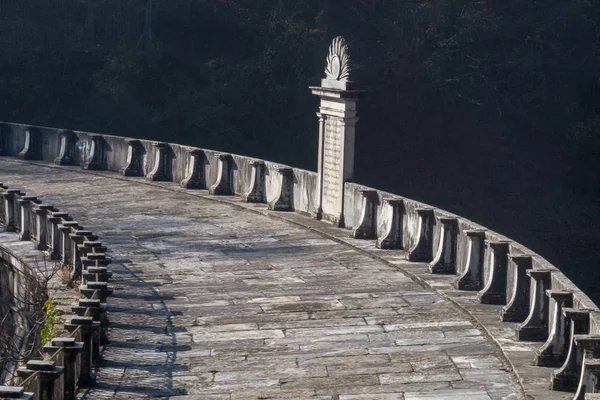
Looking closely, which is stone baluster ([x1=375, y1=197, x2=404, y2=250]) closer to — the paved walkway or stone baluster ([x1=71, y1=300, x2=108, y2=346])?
the paved walkway

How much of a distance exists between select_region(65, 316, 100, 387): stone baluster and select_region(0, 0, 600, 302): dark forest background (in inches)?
1191

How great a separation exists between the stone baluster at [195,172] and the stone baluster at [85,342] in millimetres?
13434

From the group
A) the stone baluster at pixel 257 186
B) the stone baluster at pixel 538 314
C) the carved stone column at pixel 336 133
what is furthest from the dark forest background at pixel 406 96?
the stone baluster at pixel 538 314

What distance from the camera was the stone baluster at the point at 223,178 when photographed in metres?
23.8

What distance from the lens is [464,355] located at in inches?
491

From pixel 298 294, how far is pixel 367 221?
3967mm

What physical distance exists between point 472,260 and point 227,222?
21.6 feet

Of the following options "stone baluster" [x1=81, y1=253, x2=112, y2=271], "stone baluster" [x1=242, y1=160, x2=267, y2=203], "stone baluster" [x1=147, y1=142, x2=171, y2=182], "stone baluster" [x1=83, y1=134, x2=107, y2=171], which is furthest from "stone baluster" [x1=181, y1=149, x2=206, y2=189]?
"stone baluster" [x1=81, y1=253, x2=112, y2=271]

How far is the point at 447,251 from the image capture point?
16391 millimetres

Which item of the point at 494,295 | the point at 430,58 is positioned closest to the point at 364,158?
the point at 430,58

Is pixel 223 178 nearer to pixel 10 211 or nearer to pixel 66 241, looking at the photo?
pixel 10 211

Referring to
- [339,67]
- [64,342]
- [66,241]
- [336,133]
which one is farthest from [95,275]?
[339,67]

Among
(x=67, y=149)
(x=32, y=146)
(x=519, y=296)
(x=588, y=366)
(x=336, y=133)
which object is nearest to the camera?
(x=588, y=366)

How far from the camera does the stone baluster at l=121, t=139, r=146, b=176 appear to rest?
1054 inches
